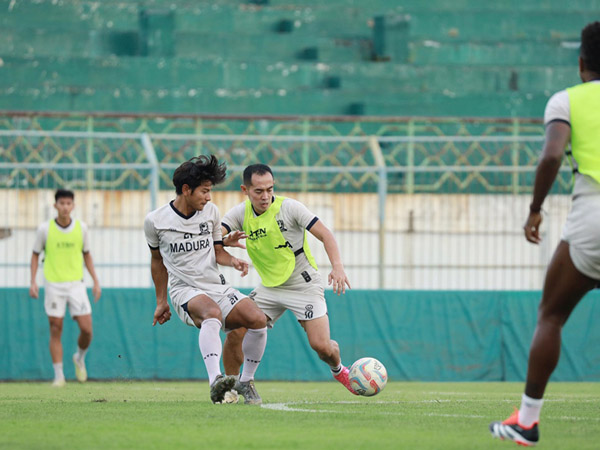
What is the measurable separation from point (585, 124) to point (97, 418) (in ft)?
11.9

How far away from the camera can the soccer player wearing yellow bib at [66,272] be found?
1385 centimetres

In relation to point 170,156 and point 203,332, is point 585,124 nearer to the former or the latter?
point 203,332

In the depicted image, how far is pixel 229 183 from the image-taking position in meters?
18.1

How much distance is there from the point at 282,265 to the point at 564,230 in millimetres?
3906

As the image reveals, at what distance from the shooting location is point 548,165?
18.0ft

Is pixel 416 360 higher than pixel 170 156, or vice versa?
pixel 170 156

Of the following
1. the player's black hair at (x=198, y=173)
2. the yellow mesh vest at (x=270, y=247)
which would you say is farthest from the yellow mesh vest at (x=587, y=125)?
the yellow mesh vest at (x=270, y=247)

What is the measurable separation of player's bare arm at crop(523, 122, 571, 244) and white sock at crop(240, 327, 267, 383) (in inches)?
146

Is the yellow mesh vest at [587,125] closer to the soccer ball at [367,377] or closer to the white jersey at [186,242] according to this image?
the soccer ball at [367,377]

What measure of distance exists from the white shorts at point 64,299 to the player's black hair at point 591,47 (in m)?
9.34

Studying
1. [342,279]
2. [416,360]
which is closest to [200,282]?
[342,279]

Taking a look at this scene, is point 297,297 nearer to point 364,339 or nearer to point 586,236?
point 586,236

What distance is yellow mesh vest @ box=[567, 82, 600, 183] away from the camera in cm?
561

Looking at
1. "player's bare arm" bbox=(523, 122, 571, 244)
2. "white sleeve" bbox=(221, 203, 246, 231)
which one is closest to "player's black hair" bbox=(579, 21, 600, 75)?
"player's bare arm" bbox=(523, 122, 571, 244)
